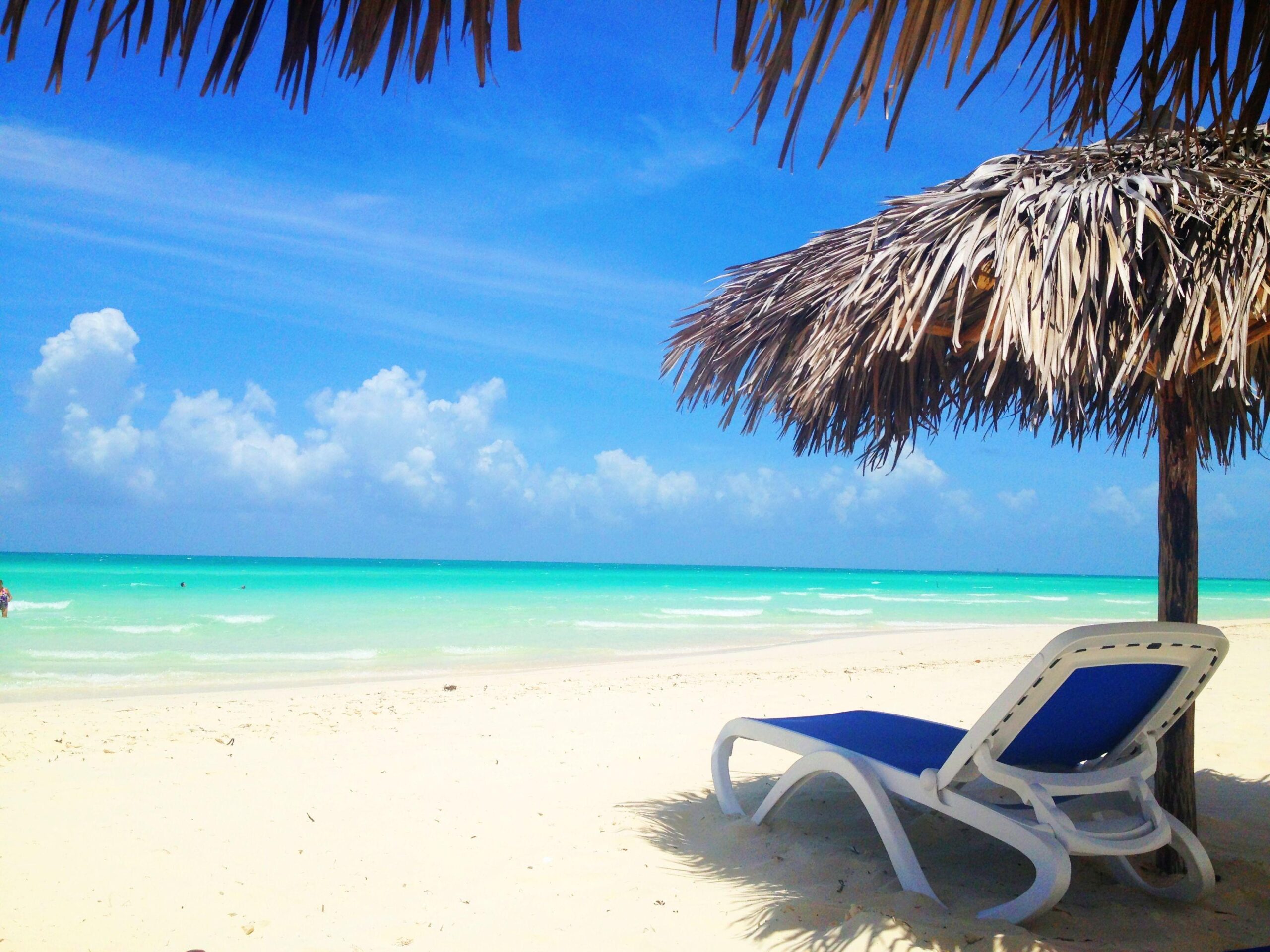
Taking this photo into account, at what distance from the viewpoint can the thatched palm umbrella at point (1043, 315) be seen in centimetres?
226

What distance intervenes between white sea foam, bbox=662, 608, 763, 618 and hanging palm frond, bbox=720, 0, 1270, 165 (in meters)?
17.8

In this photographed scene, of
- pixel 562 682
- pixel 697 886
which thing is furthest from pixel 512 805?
pixel 562 682

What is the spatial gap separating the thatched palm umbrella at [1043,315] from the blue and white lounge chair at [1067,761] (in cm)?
35

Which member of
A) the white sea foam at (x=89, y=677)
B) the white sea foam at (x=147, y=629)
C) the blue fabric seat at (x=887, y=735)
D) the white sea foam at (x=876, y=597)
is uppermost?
the blue fabric seat at (x=887, y=735)

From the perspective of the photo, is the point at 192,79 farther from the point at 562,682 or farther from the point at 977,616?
the point at 977,616

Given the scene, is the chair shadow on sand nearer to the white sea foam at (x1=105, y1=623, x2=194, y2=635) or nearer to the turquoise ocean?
the turquoise ocean

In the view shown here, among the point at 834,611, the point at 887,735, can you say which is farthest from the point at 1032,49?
the point at 834,611

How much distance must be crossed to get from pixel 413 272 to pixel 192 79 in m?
31.1

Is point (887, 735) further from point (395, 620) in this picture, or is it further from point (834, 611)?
point (834, 611)

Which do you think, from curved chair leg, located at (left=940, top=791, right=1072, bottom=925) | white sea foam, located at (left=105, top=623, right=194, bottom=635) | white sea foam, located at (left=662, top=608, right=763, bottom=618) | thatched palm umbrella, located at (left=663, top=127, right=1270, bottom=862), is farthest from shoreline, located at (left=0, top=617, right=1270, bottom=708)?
white sea foam, located at (left=105, top=623, right=194, bottom=635)

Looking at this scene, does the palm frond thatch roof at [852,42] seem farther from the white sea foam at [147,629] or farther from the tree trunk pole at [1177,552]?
the white sea foam at [147,629]

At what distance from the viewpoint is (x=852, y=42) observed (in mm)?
1479

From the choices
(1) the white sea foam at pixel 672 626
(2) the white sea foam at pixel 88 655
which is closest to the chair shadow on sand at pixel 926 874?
(2) the white sea foam at pixel 88 655

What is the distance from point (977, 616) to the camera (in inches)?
814
